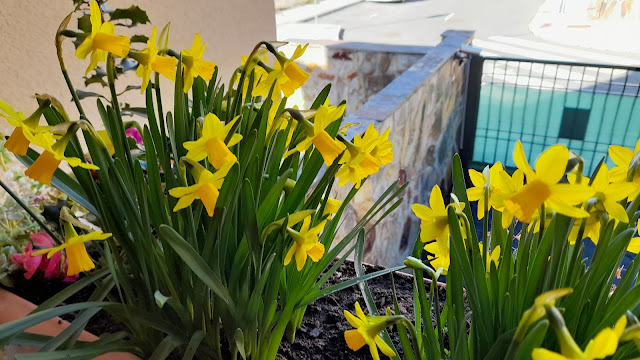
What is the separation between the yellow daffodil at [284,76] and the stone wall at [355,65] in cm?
243

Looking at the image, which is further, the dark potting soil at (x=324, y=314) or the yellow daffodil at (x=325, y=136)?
the dark potting soil at (x=324, y=314)

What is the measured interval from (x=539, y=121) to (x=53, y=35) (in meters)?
2.88

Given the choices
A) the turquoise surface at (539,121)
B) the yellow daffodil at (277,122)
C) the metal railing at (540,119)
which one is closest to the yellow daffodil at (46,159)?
the yellow daffodil at (277,122)

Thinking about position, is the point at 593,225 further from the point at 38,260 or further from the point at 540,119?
the point at 540,119

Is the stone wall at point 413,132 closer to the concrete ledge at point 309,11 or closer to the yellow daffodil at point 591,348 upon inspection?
the yellow daffodil at point 591,348

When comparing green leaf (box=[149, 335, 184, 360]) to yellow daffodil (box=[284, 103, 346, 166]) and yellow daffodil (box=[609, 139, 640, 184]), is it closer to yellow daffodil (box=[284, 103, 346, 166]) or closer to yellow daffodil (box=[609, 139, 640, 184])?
yellow daffodil (box=[284, 103, 346, 166])

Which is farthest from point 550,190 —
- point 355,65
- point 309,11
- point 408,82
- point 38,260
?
point 309,11

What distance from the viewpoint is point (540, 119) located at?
10.9ft

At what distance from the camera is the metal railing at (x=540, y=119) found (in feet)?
10.2

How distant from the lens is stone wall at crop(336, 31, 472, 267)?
1.91 metres

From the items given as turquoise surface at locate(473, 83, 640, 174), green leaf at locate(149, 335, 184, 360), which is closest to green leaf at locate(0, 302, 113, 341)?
green leaf at locate(149, 335, 184, 360)

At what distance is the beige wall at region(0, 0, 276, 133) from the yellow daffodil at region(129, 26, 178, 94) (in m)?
0.89

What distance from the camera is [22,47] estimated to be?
4.57 ft

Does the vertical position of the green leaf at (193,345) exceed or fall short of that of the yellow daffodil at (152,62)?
it falls short
